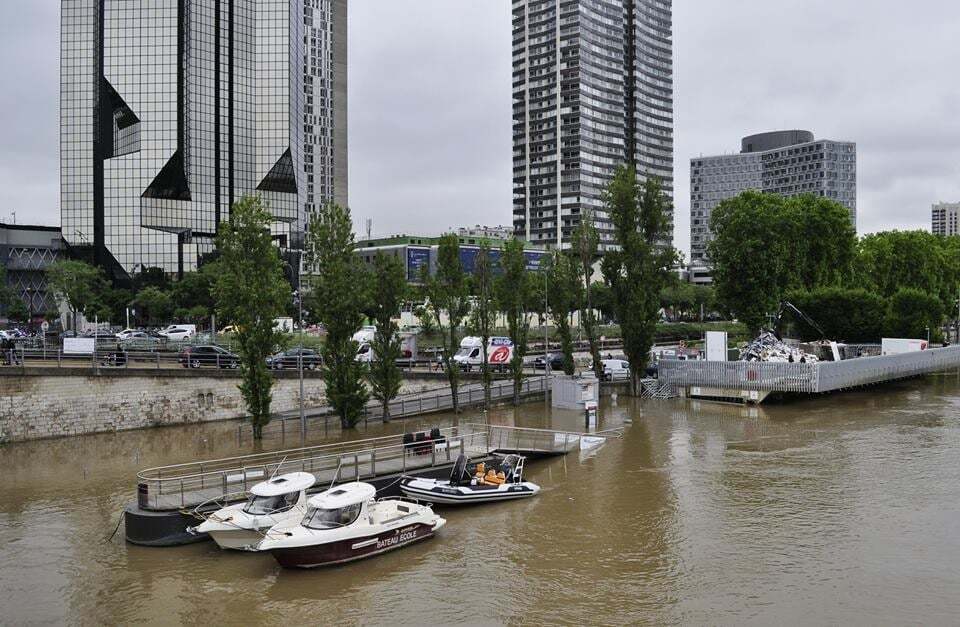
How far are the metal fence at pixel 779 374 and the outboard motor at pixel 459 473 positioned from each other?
24.5 meters

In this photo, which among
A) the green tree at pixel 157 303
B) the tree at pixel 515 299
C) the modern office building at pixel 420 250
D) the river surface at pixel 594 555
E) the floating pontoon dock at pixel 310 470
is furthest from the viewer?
the modern office building at pixel 420 250

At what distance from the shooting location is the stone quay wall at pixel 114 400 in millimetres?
34000

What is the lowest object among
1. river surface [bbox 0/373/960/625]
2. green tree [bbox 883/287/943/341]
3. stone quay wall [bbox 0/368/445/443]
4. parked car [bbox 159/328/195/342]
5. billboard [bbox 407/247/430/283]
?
river surface [bbox 0/373/960/625]

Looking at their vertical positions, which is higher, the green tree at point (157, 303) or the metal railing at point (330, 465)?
the green tree at point (157, 303)

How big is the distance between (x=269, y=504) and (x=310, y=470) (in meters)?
2.96

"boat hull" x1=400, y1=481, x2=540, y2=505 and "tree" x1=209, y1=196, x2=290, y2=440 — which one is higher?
"tree" x1=209, y1=196, x2=290, y2=440

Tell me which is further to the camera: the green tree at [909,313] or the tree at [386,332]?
the green tree at [909,313]

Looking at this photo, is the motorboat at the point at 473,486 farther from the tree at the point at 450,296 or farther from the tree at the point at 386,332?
the tree at the point at 450,296

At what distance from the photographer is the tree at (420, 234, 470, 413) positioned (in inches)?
1620

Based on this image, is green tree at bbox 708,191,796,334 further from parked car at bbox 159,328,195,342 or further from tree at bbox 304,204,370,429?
parked car at bbox 159,328,195,342

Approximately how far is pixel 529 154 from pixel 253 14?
5710 cm

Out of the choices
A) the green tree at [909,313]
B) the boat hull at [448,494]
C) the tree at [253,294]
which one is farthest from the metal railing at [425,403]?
the green tree at [909,313]

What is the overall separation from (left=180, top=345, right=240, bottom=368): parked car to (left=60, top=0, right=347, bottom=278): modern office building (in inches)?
2923

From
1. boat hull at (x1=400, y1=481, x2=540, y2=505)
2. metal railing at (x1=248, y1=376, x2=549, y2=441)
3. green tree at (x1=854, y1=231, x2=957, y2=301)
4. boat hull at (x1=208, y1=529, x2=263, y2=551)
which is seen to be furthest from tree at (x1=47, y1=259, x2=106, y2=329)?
green tree at (x1=854, y1=231, x2=957, y2=301)
